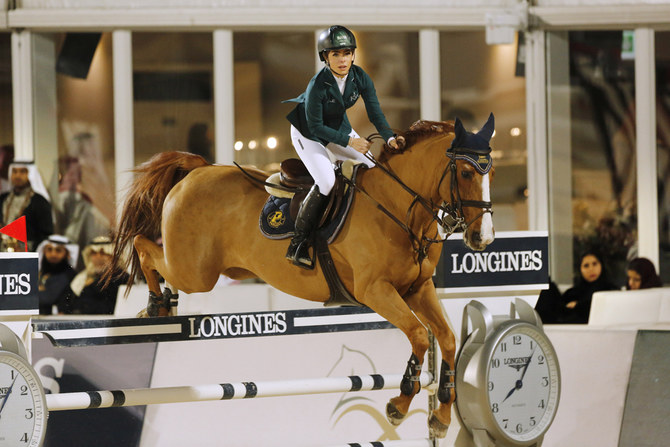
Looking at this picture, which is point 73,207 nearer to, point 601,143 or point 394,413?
Result: point 601,143

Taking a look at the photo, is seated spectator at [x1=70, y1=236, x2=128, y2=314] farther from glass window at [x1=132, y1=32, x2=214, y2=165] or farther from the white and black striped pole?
glass window at [x1=132, y1=32, x2=214, y2=165]

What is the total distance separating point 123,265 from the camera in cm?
454

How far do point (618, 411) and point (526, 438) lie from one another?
935mm

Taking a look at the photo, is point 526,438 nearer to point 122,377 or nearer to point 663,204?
point 122,377

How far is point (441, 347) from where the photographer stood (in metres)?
4.18

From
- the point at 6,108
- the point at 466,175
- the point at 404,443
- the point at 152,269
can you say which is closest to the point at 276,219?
the point at 152,269

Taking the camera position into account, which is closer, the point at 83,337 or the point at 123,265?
the point at 83,337

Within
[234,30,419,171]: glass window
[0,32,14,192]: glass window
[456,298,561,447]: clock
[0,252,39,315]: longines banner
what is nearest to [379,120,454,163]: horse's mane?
[456,298,561,447]: clock

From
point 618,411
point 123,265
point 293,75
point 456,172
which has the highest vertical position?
point 293,75

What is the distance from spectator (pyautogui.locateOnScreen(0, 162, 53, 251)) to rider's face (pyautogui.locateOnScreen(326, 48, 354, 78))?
13.4 feet

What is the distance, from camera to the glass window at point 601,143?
1012 cm

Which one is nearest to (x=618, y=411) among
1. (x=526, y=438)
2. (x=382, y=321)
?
(x=526, y=438)

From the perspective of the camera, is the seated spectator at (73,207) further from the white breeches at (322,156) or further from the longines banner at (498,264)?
the white breeches at (322,156)

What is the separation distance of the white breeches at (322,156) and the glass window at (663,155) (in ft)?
21.8
